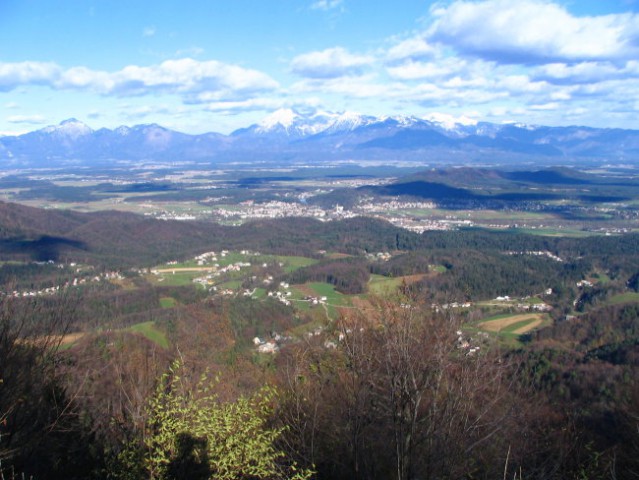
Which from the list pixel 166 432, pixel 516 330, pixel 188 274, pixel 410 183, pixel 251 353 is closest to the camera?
pixel 166 432

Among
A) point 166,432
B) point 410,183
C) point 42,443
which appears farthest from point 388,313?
point 410,183

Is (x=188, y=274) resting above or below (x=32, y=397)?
below

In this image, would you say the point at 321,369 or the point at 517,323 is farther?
the point at 517,323

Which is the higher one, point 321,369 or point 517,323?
point 321,369

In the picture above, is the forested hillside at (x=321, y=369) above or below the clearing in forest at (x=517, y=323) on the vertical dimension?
above

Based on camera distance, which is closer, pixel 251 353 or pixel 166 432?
pixel 166 432

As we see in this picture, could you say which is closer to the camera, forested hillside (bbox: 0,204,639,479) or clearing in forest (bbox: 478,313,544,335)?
forested hillside (bbox: 0,204,639,479)

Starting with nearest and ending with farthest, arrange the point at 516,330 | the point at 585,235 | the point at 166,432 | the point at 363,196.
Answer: the point at 166,432 → the point at 516,330 → the point at 585,235 → the point at 363,196

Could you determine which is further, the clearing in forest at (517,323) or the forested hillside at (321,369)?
the clearing in forest at (517,323)

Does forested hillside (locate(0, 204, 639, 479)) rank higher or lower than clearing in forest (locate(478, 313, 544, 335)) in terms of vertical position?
higher

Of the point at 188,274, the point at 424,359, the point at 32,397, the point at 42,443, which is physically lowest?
the point at 188,274

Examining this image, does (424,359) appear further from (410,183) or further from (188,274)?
(410,183)
